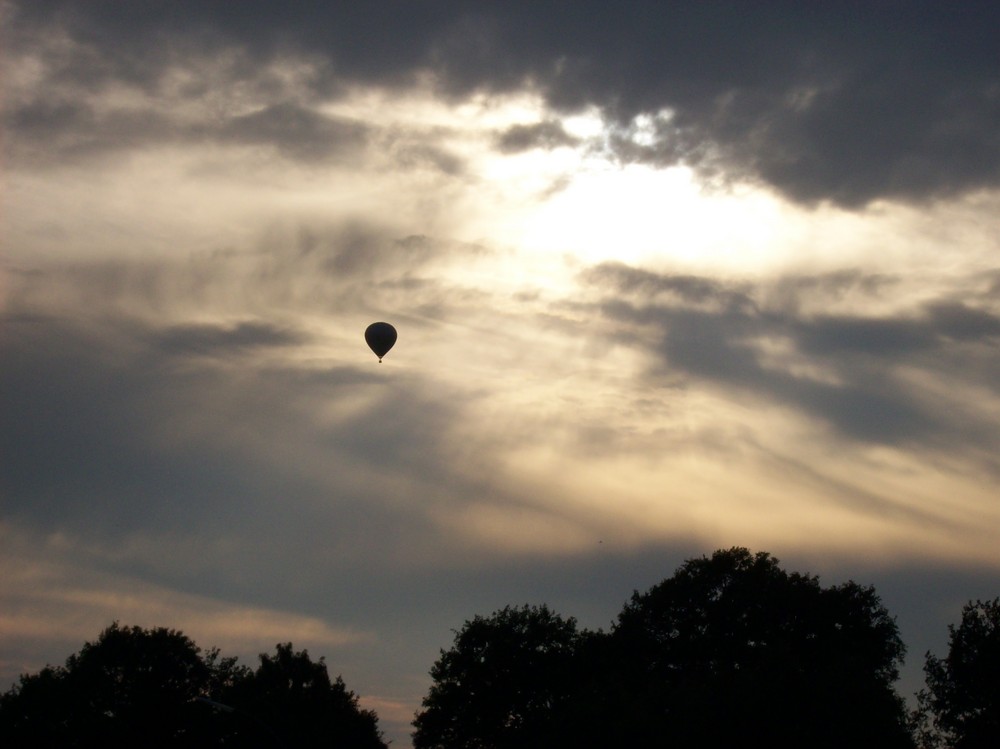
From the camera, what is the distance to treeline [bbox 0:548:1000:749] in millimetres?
47125

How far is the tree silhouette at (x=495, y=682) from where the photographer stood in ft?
270

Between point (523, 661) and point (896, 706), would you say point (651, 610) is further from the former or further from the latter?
point (896, 706)

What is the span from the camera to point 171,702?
97750mm

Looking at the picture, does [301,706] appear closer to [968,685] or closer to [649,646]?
[649,646]

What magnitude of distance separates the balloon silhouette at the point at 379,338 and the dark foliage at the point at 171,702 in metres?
41.6

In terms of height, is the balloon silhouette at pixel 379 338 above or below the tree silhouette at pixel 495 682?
Result: above

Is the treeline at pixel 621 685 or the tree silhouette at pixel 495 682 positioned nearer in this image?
the treeline at pixel 621 685

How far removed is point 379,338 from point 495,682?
33736mm

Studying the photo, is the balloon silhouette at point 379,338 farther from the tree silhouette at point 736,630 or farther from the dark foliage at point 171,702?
the dark foliage at point 171,702

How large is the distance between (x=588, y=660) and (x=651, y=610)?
6.60 metres

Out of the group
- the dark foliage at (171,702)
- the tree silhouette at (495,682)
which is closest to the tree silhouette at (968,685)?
the tree silhouette at (495,682)

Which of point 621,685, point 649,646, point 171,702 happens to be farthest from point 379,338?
point 171,702

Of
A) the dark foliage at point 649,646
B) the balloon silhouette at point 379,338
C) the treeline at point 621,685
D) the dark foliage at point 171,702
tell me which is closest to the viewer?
the treeline at point 621,685

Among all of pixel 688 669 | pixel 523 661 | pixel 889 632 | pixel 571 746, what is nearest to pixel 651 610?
pixel 688 669
